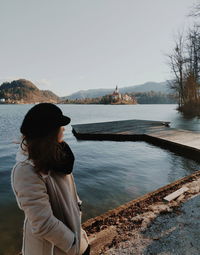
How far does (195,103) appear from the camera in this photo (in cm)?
2747

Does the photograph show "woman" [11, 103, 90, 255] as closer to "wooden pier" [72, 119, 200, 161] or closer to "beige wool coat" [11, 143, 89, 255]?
"beige wool coat" [11, 143, 89, 255]

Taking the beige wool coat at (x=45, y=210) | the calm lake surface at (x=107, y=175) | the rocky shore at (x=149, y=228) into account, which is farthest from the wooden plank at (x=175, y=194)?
the beige wool coat at (x=45, y=210)

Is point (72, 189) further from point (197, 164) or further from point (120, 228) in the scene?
point (197, 164)

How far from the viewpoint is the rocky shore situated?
254cm

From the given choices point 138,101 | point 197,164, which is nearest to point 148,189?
point 197,164

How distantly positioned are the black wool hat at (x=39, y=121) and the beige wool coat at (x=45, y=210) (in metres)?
0.18

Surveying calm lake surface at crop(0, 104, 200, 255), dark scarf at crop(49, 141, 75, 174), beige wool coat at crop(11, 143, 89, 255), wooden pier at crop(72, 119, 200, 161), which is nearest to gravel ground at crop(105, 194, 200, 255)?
beige wool coat at crop(11, 143, 89, 255)

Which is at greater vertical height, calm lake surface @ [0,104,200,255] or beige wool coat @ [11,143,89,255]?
beige wool coat @ [11,143,89,255]

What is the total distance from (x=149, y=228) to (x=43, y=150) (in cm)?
250

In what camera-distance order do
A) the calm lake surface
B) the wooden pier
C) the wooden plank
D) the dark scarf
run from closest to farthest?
the dark scarf
the wooden plank
the calm lake surface
the wooden pier

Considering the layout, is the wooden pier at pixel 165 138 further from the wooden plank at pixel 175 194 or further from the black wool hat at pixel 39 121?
the black wool hat at pixel 39 121

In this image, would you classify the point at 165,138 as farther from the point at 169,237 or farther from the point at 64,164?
the point at 64,164

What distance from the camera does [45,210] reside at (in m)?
1.26

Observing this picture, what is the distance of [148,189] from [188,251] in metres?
3.87
